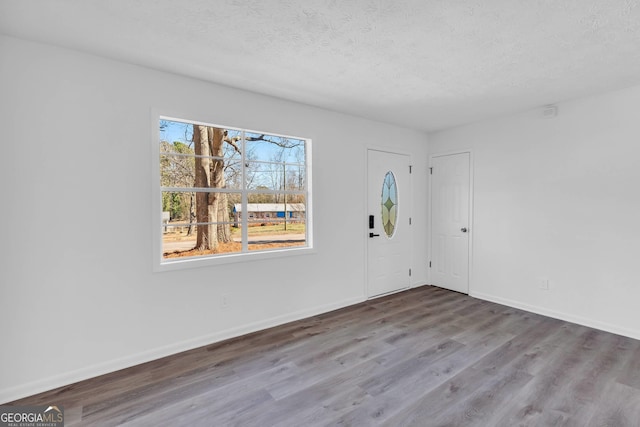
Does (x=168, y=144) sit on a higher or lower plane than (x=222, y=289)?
higher

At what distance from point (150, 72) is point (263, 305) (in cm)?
242

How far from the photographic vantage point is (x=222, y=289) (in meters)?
3.02

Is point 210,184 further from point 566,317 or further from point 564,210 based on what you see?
point 566,317

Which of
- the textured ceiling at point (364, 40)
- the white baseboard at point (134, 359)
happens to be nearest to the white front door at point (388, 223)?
the white baseboard at point (134, 359)

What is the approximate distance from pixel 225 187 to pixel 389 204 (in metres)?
2.35

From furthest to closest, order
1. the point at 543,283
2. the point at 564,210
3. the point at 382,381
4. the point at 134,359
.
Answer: the point at 543,283 < the point at 564,210 < the point at 134,359 < the point at 382,381

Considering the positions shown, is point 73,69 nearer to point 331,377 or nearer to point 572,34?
point 331,377

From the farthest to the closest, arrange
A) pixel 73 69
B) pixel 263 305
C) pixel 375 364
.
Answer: pixel 263 305
pixel 375 364
pixel 73 69

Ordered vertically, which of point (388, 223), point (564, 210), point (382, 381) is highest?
point (564, 210)

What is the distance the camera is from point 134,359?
100 inches

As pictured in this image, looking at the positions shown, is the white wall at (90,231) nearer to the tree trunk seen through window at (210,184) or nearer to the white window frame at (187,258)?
the white window frame at (187,258)

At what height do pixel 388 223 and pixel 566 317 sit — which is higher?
pixel 388 223

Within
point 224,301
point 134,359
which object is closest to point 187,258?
point 224,301

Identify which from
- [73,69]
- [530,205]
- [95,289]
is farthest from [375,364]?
[73,69]
